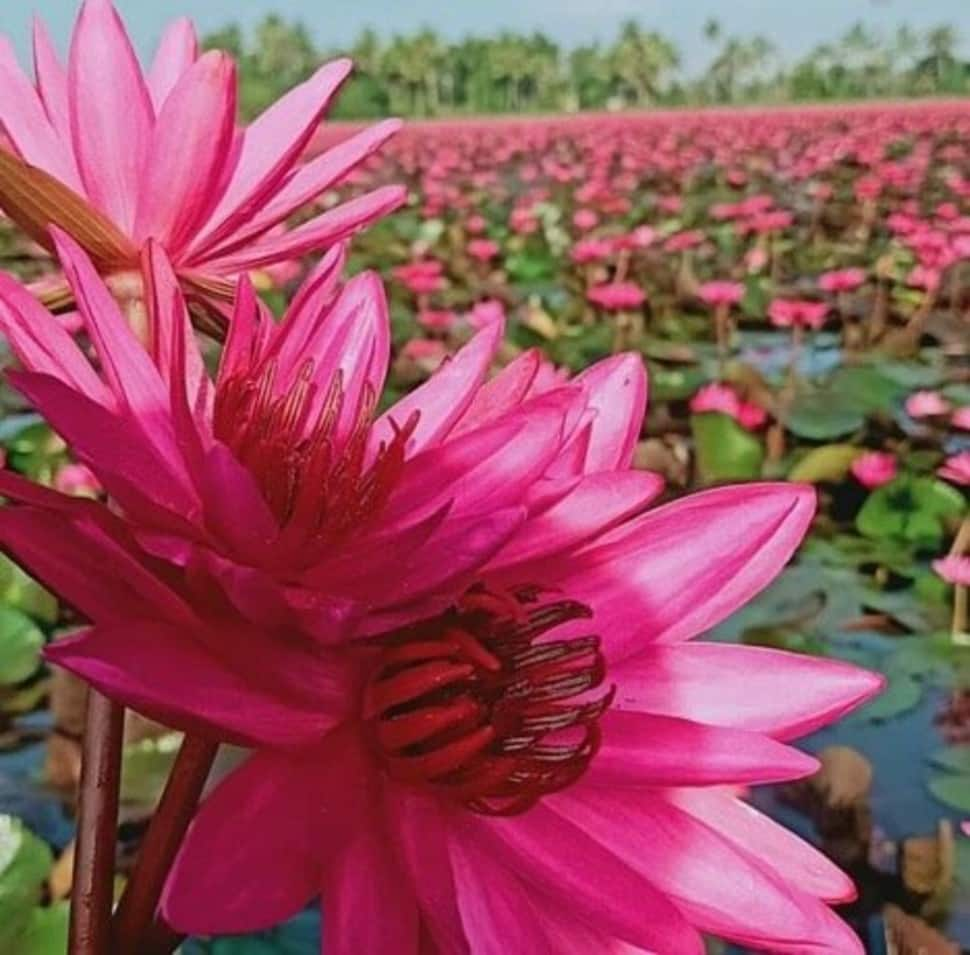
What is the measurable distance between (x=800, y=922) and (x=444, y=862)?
5cm

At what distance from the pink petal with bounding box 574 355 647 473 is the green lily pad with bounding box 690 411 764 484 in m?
1.25

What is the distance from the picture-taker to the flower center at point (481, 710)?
0.67 ft

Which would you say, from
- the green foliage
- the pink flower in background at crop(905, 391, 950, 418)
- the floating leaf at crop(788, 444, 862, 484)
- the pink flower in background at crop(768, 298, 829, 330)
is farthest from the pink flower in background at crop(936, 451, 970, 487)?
the pink flower in background at crop(768, 298, 829, 330)

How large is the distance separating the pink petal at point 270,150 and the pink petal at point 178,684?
107 millimetres

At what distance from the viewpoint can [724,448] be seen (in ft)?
4.99

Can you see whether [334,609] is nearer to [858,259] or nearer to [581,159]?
[858,259]

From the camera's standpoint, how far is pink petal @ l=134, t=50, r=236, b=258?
26 centimetres

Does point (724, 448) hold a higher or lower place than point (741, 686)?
lower

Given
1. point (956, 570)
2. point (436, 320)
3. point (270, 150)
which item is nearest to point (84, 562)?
point (270, 150)

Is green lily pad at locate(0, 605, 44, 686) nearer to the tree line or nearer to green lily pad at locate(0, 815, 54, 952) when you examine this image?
green lily pad at locate(0, 815, 54, 952)

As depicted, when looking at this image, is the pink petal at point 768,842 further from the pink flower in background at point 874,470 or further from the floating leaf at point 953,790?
the pink flower in background at point 874,470

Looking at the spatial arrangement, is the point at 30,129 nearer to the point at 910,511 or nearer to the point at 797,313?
the point at 910,511

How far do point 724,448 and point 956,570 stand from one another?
349 millimetres

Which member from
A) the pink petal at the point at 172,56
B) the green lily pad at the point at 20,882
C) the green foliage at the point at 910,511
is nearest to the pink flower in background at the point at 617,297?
the green foliage at the point at 910,511
